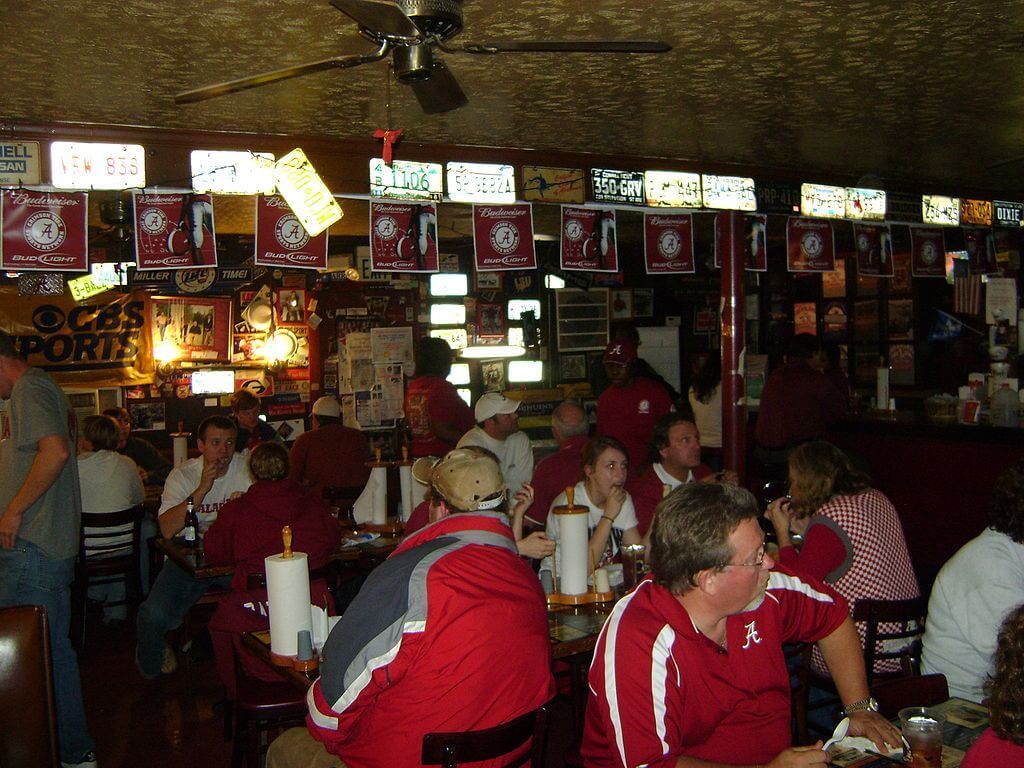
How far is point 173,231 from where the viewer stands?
566 centimetres

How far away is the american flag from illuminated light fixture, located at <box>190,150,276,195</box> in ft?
26.4

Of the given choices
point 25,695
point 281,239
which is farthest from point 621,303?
point 25,695

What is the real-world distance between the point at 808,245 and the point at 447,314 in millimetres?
4778

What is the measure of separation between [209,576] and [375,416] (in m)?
5.96

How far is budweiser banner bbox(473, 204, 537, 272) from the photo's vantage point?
6.41 m

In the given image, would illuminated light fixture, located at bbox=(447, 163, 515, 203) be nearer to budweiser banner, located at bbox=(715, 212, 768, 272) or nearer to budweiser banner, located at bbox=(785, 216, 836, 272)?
budweiser banner, located at bbox=(715, 212, 768, 272)

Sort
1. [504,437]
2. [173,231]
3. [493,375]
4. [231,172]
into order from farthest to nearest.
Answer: [493,375] → [504,437] → [231,172] → [173,231]

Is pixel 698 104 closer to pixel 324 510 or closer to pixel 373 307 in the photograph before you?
pixel 324 510

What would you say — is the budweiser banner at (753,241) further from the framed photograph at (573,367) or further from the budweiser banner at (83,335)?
the budweiser banner at (83,335)

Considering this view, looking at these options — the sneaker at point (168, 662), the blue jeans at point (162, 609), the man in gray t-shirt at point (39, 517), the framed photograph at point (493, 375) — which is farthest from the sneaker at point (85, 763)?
the framed photograph at point (493, 375)

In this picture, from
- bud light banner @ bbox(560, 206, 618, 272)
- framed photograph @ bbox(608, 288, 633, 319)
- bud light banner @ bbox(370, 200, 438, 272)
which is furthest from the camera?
framed photograph @ bbox(608, 288, 633, 319)

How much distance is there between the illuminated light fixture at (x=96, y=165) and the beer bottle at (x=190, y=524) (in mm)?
1974

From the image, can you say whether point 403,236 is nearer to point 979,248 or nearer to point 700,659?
point 700,659

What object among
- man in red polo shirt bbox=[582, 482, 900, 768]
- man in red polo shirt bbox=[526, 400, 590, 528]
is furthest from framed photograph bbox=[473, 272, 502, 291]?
man in red polo shirt bbox=[582, 482, 900, 768]
